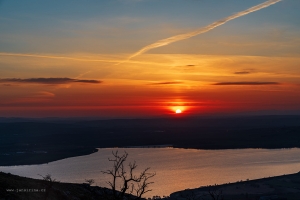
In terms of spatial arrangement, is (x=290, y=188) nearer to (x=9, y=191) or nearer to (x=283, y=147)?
(x=9, y=191)

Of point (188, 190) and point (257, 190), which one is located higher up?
point (188, 190)

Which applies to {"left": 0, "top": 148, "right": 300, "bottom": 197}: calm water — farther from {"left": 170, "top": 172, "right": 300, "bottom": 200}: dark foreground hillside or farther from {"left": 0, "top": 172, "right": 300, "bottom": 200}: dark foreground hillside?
{"left": 0, "top": 172, "right": 300, "bottom": 200}: dark foreground hillside

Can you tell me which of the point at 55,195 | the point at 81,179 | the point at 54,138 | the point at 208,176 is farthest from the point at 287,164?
the point at 54,138

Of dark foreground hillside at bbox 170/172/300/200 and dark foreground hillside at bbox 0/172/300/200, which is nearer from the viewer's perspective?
dark foreground hillside at bbox 0/172/300/200

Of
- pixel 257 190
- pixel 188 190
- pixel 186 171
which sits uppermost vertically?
pixel 186 171

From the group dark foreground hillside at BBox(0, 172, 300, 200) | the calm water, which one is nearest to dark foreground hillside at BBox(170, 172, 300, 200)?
dark foreground hillside at BBox(0, 172, 300, 200)

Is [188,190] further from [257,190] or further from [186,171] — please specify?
[186,171]

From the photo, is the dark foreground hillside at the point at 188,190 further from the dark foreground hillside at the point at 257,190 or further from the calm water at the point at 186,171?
the calm water at the point at 186,171

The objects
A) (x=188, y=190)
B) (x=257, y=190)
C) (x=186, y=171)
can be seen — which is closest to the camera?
(x=188, y=190)

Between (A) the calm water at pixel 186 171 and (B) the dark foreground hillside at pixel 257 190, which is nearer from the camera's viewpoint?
(B) the dark foreground hillside at pixel 257 190

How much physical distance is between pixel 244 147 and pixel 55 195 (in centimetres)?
6297

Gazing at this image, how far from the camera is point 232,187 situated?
99.0 ft

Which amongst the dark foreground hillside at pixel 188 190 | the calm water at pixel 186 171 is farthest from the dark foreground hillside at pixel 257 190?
the calm water at pixel 186 171

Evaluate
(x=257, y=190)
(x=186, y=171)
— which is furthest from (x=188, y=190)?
(x=186, y=171)
